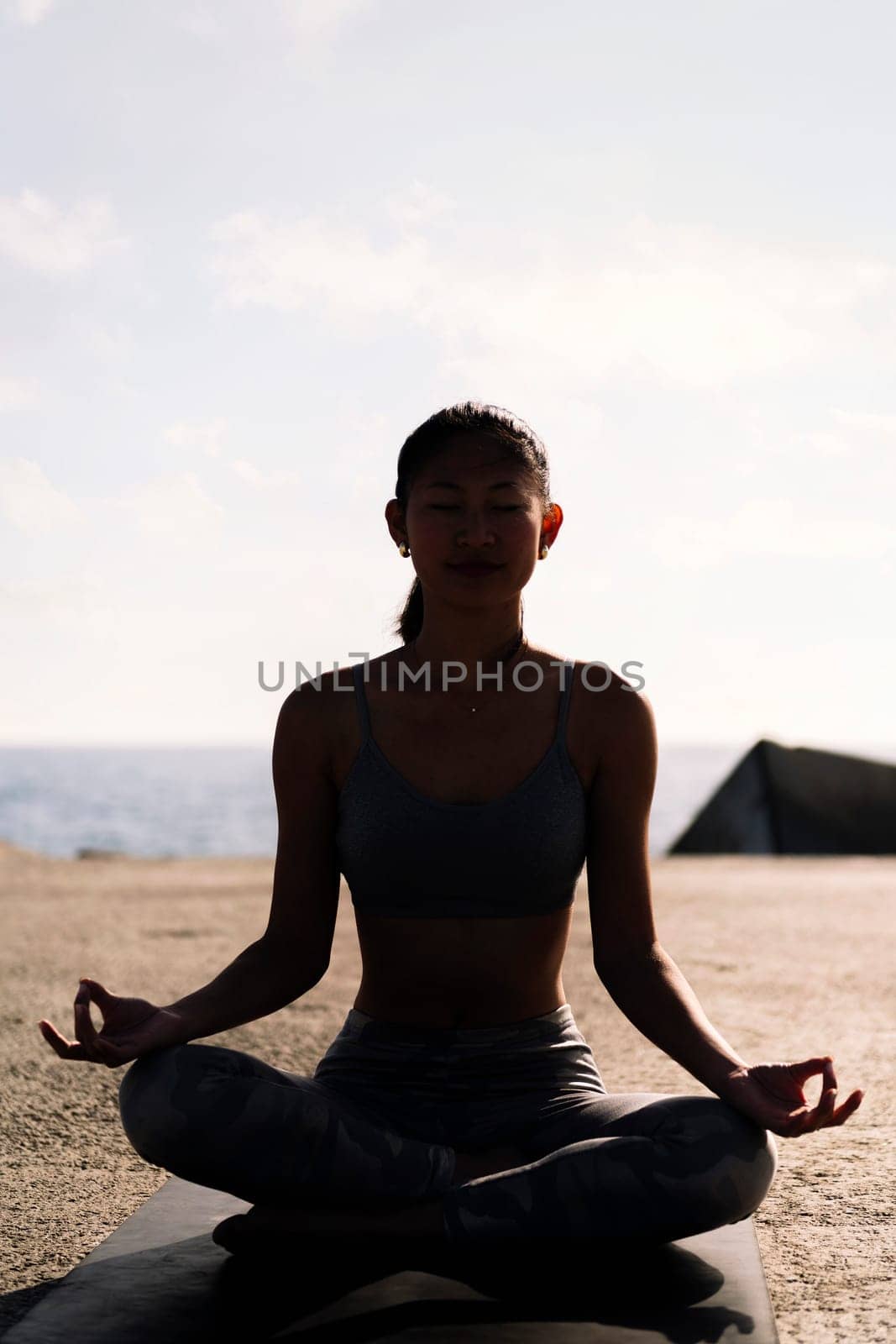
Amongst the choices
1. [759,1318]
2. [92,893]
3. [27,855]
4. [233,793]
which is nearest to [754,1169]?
[759,1318]

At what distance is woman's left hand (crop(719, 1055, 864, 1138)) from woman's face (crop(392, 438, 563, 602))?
2.78 feet

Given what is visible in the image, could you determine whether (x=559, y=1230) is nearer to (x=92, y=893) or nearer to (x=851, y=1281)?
(x=851, y=1281)

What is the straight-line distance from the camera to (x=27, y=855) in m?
9.52

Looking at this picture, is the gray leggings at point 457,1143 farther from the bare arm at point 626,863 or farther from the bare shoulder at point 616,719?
the bare shoulder at point 616,719

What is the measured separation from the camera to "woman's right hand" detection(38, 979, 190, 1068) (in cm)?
201

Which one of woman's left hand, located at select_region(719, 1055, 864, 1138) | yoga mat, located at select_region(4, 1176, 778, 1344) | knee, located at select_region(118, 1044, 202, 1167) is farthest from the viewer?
knee, located at select_region(118, 1044, 202, 1167)

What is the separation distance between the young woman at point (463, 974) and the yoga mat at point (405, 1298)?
7 cm

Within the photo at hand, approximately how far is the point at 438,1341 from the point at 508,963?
0.64 metres

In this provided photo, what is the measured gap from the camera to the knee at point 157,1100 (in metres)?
2.01

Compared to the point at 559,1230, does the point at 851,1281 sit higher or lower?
lower

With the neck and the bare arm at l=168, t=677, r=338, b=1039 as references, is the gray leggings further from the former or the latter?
the neck

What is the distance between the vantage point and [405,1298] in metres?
1.90

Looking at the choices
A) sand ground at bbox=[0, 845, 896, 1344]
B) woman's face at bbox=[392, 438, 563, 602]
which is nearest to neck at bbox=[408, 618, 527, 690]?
woman's face at bbox=[392, 438, 563, 602]

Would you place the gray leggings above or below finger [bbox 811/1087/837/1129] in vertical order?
below
